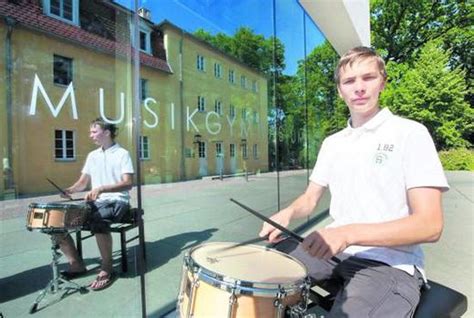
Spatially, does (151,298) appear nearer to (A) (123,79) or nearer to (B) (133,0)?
(A) (123,79)

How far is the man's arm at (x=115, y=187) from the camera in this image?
2.65 metres

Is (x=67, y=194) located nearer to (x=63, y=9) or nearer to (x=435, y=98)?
(x=63, y=9)

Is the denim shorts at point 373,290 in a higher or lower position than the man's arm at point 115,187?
lower

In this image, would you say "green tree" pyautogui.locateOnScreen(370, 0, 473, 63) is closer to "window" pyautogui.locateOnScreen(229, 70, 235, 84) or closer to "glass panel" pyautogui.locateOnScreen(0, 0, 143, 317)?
"window" pyautogui.locateOnScreen(229, 70, 235, 84)

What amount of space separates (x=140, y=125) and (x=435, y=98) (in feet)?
79.5

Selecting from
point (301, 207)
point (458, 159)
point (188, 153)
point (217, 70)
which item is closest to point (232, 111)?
point (217, 70)

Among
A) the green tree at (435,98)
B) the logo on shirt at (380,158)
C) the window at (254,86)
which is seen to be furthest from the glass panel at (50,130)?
the green tree at (435,98)

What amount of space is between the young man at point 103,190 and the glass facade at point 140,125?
0.06m

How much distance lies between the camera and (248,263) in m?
1.59

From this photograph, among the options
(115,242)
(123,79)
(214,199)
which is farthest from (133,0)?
(214,199)

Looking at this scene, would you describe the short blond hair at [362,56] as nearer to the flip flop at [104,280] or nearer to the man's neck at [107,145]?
the man's neck at [107,145]

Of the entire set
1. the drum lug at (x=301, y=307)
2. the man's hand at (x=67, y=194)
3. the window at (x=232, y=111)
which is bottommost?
the drum lug at (x=301, y=307)

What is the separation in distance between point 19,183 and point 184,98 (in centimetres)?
157

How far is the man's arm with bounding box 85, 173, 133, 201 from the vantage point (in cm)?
265
